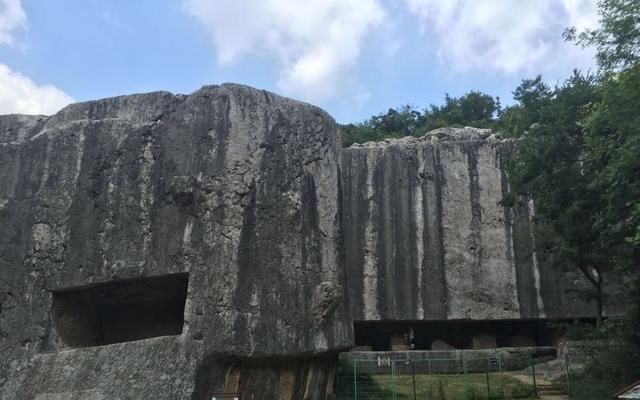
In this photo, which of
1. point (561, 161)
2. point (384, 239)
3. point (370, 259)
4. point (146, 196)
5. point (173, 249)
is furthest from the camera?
point (384, 239)

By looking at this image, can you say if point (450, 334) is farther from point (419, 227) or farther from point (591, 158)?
point (591, 158)

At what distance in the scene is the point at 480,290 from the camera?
18.3m

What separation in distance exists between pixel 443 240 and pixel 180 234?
11.3 metres

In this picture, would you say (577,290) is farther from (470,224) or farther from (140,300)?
(140,300)

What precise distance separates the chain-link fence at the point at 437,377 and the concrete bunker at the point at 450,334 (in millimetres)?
2059

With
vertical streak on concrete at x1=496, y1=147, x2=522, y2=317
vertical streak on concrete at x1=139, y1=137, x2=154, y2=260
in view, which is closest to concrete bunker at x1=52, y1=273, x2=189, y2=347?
vertical streak on concrete at x1=139, y1=137, x2=154, y2=260

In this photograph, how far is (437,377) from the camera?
46.7ft

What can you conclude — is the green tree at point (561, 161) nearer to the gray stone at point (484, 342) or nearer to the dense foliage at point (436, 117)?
the gray stone at point (484, 342)

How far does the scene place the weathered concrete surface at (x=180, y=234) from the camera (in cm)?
842

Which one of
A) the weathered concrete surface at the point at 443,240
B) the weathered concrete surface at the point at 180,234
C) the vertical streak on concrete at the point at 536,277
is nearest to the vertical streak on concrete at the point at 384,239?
the weathered concrete surface at the point at 443,240

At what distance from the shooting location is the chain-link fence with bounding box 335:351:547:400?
38.3ft

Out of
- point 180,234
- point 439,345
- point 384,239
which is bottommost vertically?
point 439,345

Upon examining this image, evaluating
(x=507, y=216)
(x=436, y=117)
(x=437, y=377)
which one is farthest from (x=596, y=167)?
(x=436, y=117)

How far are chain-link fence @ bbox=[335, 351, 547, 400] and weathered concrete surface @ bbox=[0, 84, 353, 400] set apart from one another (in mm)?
2247
